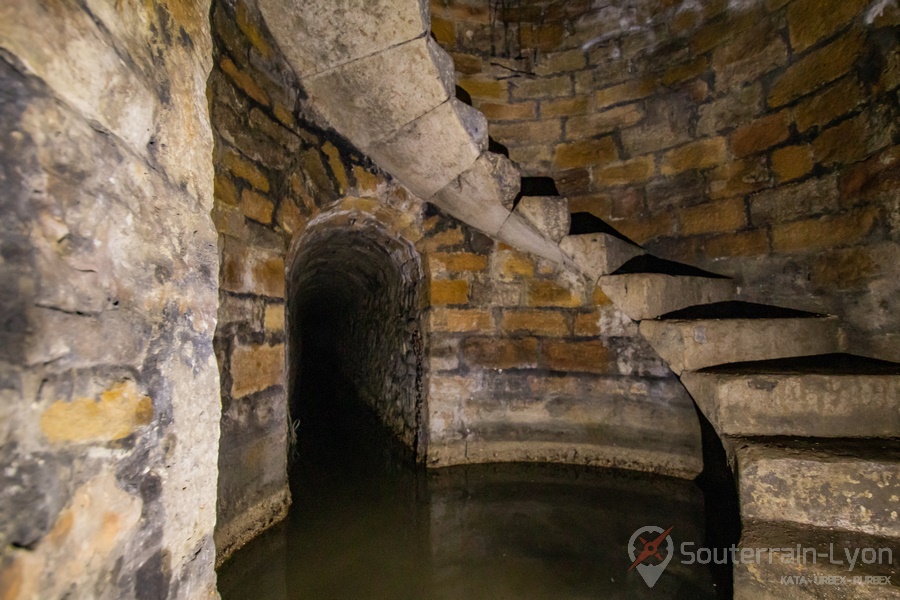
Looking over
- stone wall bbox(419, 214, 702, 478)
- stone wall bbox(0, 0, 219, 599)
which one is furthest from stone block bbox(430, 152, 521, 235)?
stone wall bbox(0, 0, 219, 599)

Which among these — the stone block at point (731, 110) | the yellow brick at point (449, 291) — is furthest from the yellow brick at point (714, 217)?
the yellow brick at point (449, 291)

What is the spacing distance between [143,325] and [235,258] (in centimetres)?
110

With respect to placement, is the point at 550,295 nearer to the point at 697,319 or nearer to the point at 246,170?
the point at 697,319

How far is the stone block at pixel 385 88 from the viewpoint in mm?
1777

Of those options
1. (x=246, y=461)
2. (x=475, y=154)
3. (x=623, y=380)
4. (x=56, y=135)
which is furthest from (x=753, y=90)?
(x=246, y=461)

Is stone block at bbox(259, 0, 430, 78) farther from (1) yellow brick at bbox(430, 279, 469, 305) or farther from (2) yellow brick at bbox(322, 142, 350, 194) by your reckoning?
(1) yellow brick at bbox(430, 279, 469, 305)

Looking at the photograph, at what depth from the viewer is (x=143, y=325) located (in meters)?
0.61

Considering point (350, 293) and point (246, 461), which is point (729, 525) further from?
point (350, 293)

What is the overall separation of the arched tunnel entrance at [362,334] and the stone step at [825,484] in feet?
6.07

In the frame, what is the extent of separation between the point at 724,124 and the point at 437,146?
1708 millimetres

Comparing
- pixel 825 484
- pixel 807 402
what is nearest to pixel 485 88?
pixel 807 402

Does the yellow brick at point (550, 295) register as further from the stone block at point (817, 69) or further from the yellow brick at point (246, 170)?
the yellow brick at point (246, 170)

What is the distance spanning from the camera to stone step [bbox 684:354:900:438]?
1.38 meters

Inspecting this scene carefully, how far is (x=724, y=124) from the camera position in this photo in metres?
2.35
